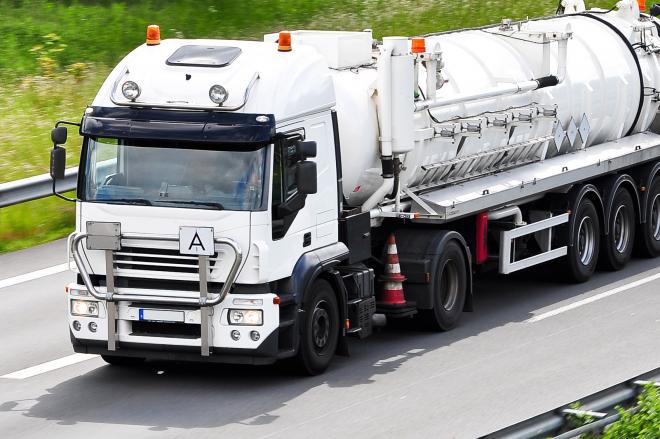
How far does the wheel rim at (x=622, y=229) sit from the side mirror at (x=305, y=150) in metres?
7.21

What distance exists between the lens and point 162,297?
42.4ft

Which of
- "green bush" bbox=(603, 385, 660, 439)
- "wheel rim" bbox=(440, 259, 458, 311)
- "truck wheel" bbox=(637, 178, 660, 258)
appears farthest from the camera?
"truck wheel" bbox=(637, 178, 660, 258)

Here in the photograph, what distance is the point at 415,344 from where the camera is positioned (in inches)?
601

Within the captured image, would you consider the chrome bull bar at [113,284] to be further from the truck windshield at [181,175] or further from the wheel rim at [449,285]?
the wheel rim at [449,285]

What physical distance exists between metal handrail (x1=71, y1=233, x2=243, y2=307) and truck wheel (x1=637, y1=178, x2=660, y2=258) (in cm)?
862

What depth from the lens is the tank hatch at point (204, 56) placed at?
1321cm

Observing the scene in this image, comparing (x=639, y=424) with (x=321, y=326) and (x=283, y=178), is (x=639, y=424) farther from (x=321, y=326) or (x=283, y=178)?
(x=321, y=326)

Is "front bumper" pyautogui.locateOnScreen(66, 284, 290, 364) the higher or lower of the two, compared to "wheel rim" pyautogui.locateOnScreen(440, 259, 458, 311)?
higher

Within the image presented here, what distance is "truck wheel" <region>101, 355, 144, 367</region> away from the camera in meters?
14.0

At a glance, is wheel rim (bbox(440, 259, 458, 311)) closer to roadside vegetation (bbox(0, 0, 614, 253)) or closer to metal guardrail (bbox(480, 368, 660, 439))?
metal guardrail (bbox(480, 368, 660, 439))

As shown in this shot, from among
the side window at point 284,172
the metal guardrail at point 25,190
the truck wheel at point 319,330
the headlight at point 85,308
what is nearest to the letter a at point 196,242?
the side window at point 284,172

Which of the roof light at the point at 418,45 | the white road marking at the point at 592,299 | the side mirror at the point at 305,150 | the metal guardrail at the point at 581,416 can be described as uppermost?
the roof light at the point at 418,45

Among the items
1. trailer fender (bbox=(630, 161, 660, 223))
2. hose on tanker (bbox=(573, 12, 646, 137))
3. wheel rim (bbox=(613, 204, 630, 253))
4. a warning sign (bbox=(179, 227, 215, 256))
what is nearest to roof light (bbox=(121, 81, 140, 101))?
a warning sign (bbox=(179, 227, 215, 256))

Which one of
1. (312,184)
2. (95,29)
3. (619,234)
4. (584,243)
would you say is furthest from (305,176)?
(95,29)
